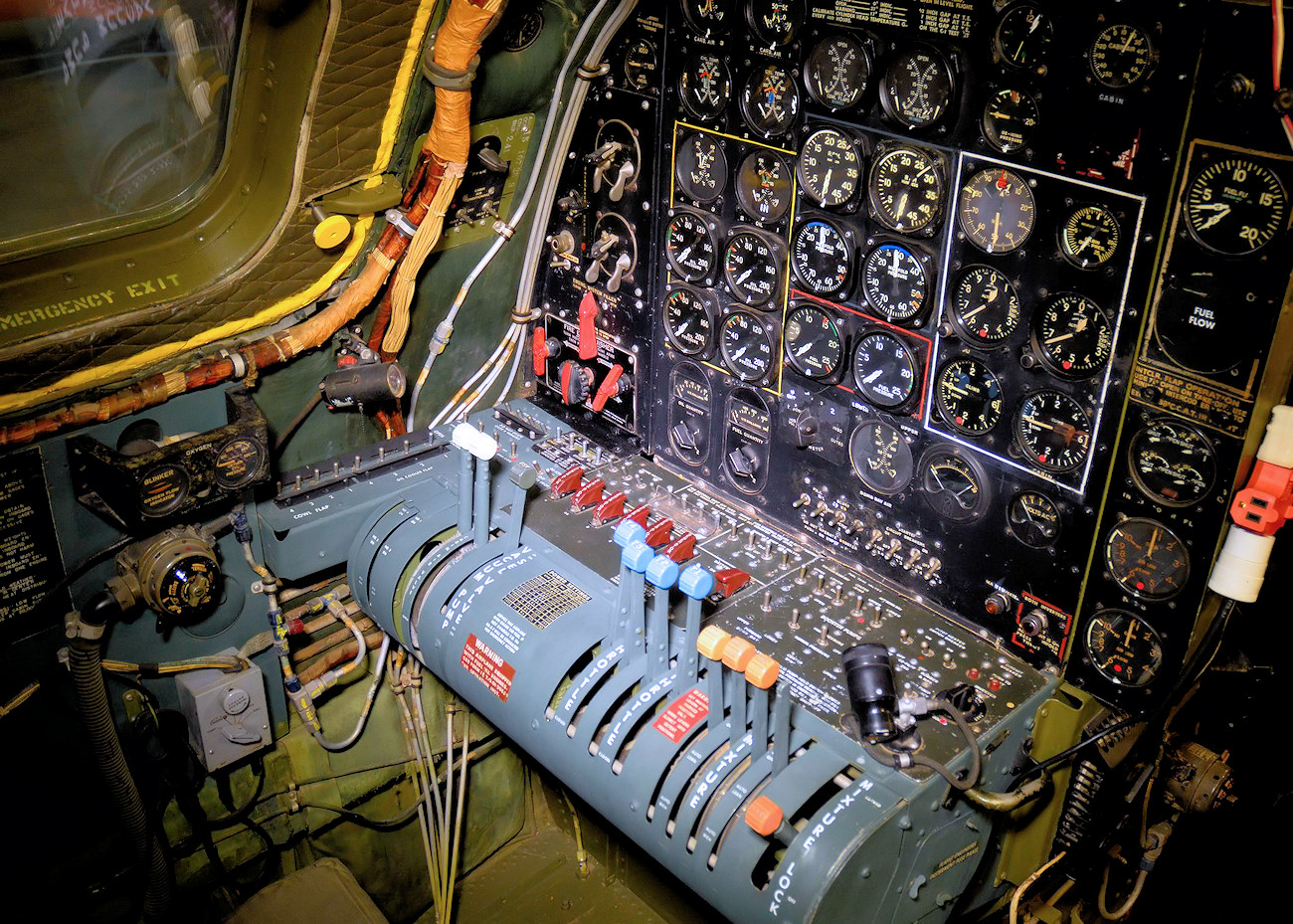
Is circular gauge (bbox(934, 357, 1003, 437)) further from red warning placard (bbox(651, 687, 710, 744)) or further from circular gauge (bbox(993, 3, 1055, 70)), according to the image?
red warning placard (bbox(651, 687, 710, 744))

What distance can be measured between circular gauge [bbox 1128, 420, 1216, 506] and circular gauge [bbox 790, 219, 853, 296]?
0.84 m

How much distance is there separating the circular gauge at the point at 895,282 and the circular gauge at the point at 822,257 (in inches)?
2.4

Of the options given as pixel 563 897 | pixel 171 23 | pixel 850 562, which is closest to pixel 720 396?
pixel 850 562

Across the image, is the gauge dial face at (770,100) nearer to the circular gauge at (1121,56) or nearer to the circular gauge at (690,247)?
the circular gauge at (690,247)

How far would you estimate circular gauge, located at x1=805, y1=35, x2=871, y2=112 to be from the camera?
255 cm

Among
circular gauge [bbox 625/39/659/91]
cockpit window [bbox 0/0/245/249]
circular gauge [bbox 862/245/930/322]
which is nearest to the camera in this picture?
cockpit window [bbox 0/0/245/249]

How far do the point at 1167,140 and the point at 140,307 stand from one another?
97.0 inches

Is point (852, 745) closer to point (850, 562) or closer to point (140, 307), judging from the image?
point (850, 562)

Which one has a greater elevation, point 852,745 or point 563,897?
point 852,745

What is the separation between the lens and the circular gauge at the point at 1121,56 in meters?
2.08

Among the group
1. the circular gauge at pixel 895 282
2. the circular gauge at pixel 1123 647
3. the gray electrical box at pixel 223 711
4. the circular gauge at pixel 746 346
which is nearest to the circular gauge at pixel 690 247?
the circular gauge at pixel 746 346

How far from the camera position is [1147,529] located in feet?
7.65

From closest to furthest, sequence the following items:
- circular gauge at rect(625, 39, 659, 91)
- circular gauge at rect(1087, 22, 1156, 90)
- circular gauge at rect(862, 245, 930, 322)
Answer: circular gauge at rect(1087, 22, 1156, 90) < circular gauge at rect(862, 245, 930, 322) < circular gauge at rect(625, 39, 659, 91)

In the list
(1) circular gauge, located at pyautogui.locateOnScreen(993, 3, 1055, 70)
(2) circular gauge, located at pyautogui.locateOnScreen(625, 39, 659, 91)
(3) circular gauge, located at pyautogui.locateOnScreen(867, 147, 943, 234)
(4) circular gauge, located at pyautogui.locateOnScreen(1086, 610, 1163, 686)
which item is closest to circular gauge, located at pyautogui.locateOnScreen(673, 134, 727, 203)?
(2) circular gauge, located at pyautogui.locateOnScreen(625, 39, 659, 91)
